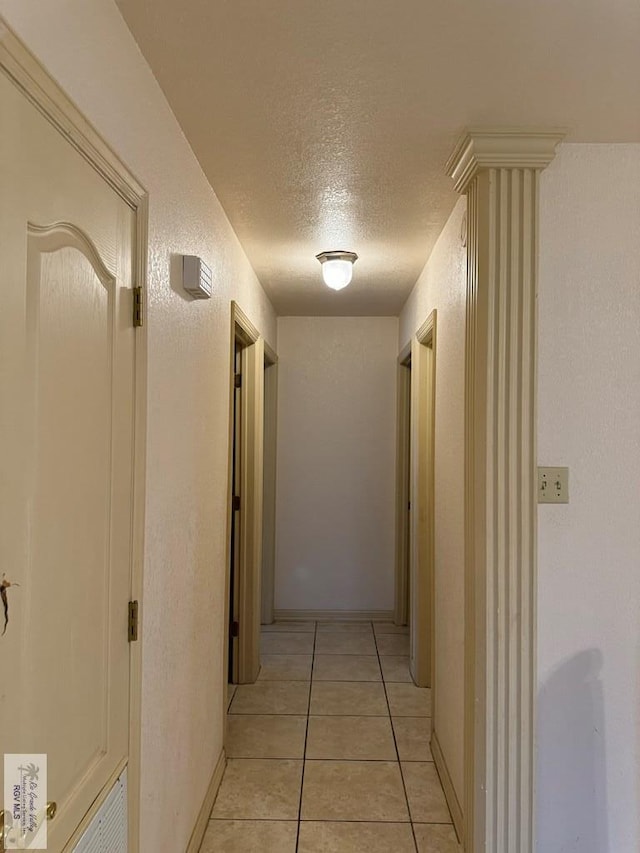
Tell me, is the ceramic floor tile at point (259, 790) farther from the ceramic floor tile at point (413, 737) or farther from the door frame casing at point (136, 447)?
the door frame casing at point (136, 447)

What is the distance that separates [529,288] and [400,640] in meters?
3.20

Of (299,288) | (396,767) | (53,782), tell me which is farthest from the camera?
(299,288)

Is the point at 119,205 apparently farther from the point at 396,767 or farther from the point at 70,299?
the point at 396,767

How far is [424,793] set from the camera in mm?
2537

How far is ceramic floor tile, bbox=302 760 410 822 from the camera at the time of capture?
2.40 metres

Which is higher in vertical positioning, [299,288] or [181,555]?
[299,288]

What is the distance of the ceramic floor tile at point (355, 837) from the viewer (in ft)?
7.19

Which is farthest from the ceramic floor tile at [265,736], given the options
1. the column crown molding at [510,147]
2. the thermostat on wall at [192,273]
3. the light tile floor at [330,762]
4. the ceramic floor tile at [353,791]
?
the column crown molding at [510,147]

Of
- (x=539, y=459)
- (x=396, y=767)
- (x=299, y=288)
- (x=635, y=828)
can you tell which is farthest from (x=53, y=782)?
(x=299, y=288)

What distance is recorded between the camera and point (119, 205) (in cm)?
138

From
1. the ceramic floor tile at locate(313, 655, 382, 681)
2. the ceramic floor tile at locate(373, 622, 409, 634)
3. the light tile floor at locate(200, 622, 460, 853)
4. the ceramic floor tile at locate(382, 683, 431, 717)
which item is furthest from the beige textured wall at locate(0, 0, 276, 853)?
the ceramic floor tile at locate(373, 622, 409, 634)

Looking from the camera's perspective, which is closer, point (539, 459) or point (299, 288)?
point (539, 459)

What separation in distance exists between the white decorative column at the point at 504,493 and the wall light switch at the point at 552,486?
6 centimetres

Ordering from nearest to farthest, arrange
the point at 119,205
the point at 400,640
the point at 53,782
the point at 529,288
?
the point at 53,782
the point at 119,205
the point at 529,288
the point at 400,640
